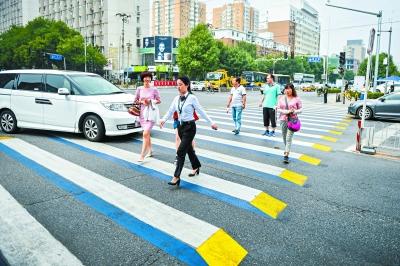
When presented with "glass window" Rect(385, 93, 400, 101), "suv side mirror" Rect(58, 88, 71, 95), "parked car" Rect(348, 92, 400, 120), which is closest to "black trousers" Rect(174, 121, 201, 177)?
"suv side mirror" Rect(58, 88, 71, 95)

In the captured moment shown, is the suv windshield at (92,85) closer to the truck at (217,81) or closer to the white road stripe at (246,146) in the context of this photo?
the white road stripe at (246,146)

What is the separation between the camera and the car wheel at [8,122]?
31.1ft

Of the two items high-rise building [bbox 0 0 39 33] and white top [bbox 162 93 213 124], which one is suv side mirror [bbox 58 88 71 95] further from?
high-rise building [bbox 0 0 39 33]

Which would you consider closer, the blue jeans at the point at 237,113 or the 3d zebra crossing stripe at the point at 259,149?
the 3d zebra crossing stripe at the point at 259,149

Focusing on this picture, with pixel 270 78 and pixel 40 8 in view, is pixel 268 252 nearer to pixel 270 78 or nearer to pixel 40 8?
pixel 270 78

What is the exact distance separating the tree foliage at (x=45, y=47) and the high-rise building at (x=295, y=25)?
101680 mm

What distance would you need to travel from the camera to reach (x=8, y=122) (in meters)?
9.55

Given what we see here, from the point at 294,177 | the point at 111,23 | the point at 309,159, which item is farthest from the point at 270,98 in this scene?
the point at 111,23

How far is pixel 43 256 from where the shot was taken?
10.8 ft

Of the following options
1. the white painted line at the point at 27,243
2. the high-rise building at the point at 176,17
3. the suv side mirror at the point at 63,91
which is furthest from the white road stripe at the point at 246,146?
the high-rise building at the point at 176,17

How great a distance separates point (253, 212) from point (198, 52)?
182 ft

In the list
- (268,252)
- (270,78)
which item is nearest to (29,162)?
(268,252)

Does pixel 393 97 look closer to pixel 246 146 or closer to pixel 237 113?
pixel 237 113

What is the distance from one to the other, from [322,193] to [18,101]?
27.2ft
